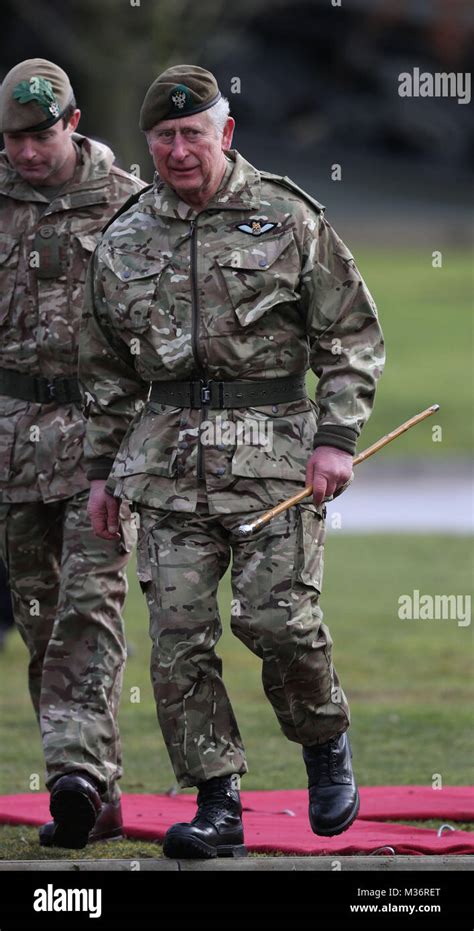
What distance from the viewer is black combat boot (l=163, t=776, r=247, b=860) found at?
5.56 m

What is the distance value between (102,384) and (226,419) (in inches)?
20.3

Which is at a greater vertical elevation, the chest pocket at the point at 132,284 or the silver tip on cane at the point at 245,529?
the chest pocket at the point at 132,284

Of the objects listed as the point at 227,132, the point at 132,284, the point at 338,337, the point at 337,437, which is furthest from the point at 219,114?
the point at 337,437

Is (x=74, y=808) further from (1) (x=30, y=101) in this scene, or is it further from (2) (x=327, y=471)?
(1) (x=30, y=101)

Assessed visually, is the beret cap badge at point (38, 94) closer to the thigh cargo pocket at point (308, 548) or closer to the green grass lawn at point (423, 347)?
the thigh cargo pocket at point (308, 548)

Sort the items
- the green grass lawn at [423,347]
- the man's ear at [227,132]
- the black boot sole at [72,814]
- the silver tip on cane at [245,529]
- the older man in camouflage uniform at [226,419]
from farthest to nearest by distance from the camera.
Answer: the green grass lawn at [423,347] < the black boot sole at [72,814] < the man's ear at [227,132] < the older man in camouflage uniform at [226,419] < the silver tip on cane at [245,529]

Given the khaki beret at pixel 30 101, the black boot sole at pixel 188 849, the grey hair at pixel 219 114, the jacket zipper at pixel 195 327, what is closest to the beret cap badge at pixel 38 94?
the khaki beret at pixel 30 101

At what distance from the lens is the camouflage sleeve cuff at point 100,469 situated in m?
5.98

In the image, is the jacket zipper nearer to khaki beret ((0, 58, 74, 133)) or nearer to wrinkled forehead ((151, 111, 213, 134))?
wrinkled forehead ((151, 111, 213, 134))

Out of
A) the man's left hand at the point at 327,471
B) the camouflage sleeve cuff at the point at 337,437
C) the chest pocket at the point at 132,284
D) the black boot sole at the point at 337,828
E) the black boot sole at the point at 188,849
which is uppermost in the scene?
the chest pocket at the point at 132,284

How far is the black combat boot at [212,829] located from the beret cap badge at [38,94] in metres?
2.23

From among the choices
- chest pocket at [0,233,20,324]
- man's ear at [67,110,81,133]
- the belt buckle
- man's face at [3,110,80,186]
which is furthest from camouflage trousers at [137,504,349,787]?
man's ear at [67,110,81,133]

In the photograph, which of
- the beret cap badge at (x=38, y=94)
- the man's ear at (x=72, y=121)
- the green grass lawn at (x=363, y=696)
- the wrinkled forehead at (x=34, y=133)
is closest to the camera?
the beret cap badge at (x=38, y=94)

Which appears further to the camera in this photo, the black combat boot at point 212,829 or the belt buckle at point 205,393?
the belt buckle at point 205,393
